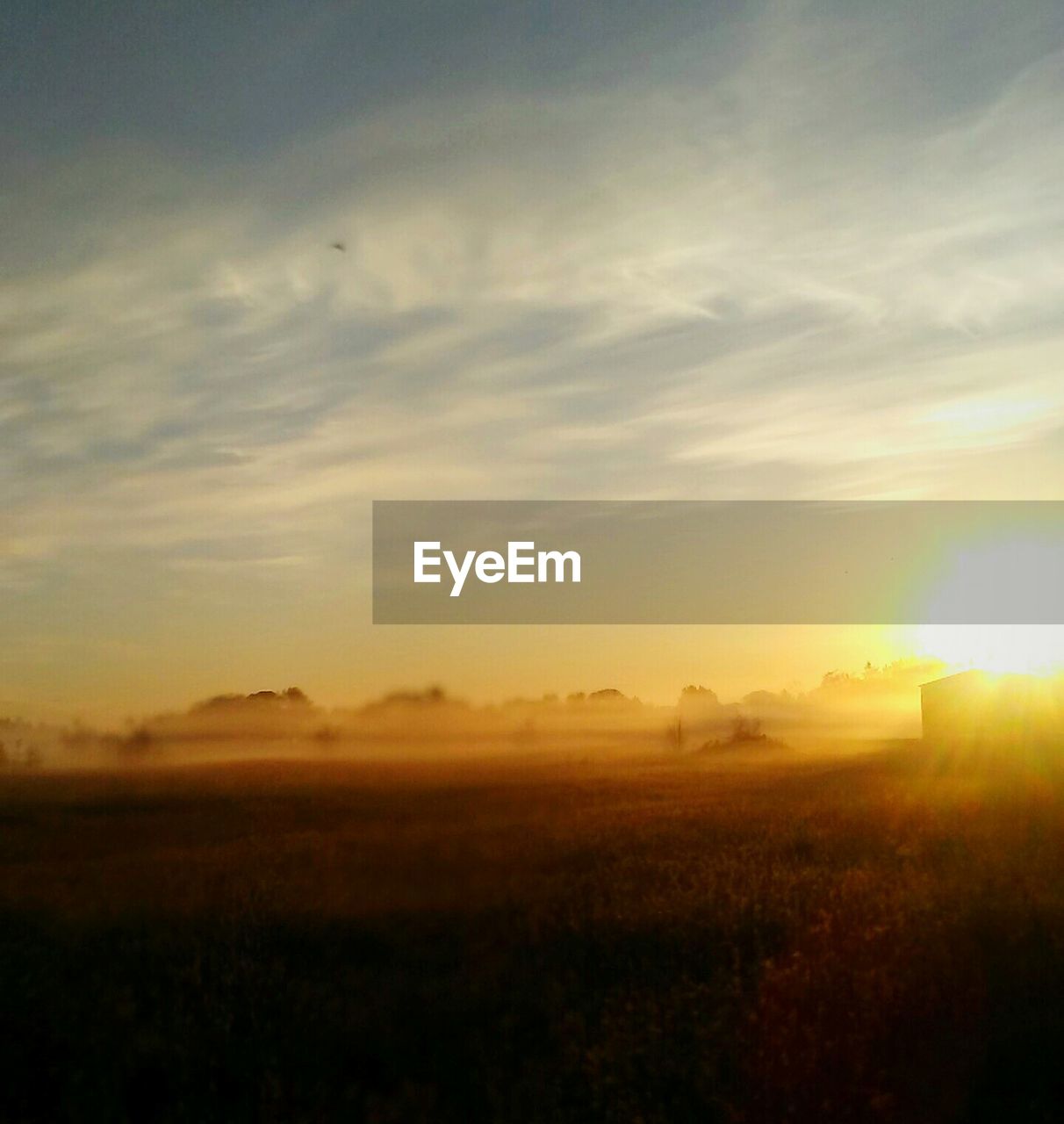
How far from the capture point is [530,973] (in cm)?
1145

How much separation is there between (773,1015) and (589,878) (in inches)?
237

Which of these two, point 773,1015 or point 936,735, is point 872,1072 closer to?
point 773,1015

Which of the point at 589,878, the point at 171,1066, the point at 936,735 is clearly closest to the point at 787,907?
the point at 589,878

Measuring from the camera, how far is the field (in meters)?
8.59

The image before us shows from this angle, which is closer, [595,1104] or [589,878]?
A: [595,1104]

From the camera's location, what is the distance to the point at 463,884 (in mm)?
15133

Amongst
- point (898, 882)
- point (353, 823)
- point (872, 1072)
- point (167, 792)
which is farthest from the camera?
point (167, 792)

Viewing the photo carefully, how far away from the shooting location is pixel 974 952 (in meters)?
11.5

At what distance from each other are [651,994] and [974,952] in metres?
3.53

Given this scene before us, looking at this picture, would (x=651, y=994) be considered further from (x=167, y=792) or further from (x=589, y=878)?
(x=167, y=792)

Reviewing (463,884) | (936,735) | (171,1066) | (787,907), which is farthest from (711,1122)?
(936,735)

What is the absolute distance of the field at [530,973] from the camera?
8.59m

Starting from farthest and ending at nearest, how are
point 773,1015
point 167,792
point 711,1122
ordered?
point 167,792
point 773,1015
point 711,1122

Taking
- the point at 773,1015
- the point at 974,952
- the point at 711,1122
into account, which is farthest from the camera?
the point at 974,952
